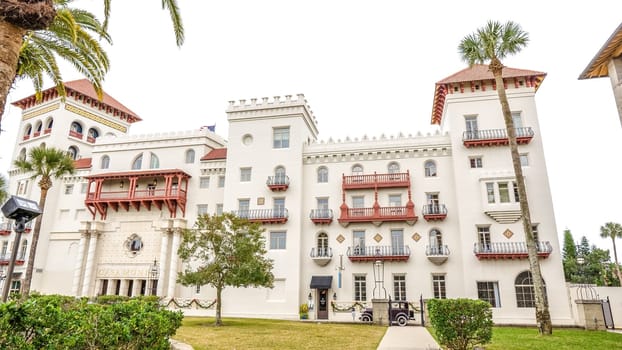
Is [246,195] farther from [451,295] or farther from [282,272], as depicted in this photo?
[451,295]

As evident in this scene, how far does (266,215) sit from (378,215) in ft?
28.6

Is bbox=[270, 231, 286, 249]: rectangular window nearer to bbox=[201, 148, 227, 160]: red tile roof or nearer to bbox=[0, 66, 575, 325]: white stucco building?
bbox=[0, 66, 575, 325]: white stucco building

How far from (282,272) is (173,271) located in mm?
9369

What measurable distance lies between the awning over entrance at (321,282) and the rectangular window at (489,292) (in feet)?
33.2

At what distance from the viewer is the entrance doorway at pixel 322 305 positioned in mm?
28405

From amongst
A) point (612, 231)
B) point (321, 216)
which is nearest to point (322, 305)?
point (321, 216)

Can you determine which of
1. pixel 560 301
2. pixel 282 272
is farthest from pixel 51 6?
pixel 560 301

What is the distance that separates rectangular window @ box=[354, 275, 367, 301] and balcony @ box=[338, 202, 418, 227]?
160 inches

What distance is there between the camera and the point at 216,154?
114 ft

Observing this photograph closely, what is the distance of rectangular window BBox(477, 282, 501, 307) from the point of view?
84.5 ft

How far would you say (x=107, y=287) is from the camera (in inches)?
1320

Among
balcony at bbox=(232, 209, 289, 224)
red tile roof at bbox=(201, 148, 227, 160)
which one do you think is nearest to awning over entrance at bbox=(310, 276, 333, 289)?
balcony at bbox=(232, 209, 289, 224)

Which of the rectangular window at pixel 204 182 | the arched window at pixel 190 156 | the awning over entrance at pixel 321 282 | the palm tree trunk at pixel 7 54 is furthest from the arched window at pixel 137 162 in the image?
the palm tree trunk at pixel 7 54

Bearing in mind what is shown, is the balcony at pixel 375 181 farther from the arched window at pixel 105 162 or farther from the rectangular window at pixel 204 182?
the arched window at pixel 105 162
